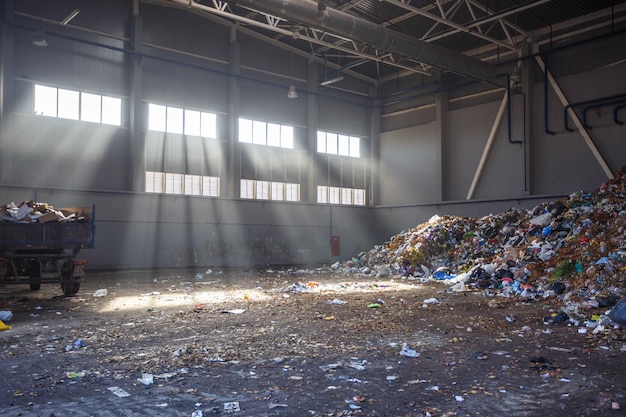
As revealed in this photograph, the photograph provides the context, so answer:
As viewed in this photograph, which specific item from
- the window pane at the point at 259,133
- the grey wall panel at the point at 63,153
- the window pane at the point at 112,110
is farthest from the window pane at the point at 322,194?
the window pane at the point at 112,110

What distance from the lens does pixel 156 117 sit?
1711 centimetres

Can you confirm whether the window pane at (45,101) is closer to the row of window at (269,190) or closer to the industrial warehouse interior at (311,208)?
the industrial warehouse interior at (311,208)

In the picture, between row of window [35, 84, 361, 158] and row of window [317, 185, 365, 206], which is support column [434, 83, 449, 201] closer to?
row of window [317, 185, 365, 206]

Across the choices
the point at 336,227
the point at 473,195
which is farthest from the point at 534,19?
the point at 336,227

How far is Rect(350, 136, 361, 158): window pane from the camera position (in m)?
22.5

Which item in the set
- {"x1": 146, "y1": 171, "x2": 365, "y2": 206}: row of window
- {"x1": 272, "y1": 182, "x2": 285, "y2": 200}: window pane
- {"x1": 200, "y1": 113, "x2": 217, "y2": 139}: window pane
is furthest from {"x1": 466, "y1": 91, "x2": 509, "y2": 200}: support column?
{"x1": 200, "y1": 113, "x2": 217, "y2": 139}: window pane

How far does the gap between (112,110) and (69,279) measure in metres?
8.55

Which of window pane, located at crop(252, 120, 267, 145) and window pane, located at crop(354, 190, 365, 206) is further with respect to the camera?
window pane, located at crop(354, 190, 365, 206)

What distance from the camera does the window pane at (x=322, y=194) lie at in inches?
830

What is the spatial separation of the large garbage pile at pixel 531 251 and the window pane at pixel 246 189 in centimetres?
498

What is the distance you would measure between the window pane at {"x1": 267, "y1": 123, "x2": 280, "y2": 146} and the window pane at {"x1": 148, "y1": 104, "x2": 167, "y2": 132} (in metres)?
4.28

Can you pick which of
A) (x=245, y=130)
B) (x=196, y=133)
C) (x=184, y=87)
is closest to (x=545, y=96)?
(x=245, y=130)

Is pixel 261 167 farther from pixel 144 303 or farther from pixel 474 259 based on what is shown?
pixel 144 303

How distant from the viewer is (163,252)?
54.6 feet
